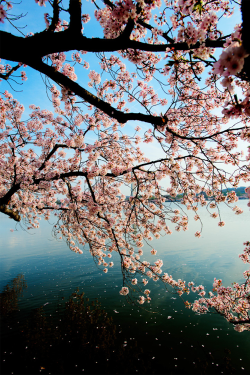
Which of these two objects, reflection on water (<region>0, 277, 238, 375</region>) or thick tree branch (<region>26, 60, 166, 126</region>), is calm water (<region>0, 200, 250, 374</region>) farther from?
thick tree branch (<region>26, 60, 166, 126</region>)

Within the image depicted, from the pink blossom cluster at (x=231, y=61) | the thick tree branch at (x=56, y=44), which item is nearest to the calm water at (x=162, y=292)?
the pink blossom cluster at (x=231, y=61)

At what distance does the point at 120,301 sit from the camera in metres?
10.2

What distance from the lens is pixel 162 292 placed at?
11.0 metres

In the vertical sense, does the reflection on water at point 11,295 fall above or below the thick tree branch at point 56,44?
below

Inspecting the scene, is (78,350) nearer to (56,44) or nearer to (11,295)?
(11,295)

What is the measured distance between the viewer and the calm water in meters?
6.59

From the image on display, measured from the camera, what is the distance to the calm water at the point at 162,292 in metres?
6.59

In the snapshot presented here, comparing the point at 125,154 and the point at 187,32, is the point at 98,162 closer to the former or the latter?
the point at 125,154

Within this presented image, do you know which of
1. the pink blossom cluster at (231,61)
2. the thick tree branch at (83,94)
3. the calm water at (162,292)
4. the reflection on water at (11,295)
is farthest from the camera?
the reflection on water at (11,295)

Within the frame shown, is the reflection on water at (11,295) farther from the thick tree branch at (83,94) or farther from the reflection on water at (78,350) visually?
the thick tree branch at (83,94)

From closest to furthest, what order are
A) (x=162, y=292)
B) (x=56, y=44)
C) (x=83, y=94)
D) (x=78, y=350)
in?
(x=56, y=44), (x=83, y=94), (x=78, y=350), (x=162, y=292)

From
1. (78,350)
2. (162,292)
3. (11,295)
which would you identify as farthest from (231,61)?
(11,295)

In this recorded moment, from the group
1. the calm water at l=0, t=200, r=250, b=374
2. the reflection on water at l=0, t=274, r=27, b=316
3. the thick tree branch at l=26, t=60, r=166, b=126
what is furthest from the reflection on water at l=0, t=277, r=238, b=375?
the thick tree branch at l=26, t=60, r=166, b=126

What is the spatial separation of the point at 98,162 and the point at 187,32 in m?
4.48
